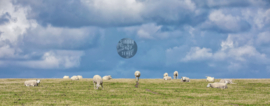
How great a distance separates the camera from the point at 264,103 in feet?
106

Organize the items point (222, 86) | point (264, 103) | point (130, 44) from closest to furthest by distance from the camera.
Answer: point (264, 103) < point (222, 86) < point (130, 44)

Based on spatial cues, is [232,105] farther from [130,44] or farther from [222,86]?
[130,44]

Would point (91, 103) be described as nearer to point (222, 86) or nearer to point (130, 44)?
point (222, 86)

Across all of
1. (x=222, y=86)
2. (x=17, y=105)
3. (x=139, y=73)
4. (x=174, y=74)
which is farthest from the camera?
(x=174, y=74)

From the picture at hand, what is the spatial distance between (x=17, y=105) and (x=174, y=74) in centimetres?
6919

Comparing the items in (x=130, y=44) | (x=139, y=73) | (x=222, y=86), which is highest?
(x=130, y=44)

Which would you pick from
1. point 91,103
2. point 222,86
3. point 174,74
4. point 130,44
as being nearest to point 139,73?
point 130,44

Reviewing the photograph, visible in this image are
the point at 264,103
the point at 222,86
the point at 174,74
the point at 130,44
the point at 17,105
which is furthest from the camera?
the point at 174,74

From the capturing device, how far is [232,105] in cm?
3059

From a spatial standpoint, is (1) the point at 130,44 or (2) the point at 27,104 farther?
(1) the point at 130,44

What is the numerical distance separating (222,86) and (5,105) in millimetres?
39490

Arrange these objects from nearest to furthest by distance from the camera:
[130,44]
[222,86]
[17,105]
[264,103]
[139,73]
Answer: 1. [17,105]
2. [264,103]
3. [222,86]
4. [130,44]
5. [139,73]

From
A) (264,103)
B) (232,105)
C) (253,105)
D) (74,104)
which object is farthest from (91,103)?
(264,103)

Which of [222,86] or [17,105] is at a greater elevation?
[222,86]
